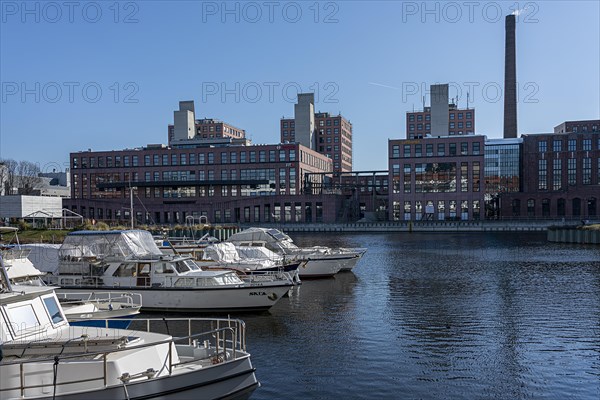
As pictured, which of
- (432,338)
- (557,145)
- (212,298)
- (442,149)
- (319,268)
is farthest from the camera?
(557,145)

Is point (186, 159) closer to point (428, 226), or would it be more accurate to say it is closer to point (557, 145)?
point (428, 226)

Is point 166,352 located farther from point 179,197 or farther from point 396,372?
point 179,197

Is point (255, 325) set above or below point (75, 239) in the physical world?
below

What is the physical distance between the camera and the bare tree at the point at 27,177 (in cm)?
14657

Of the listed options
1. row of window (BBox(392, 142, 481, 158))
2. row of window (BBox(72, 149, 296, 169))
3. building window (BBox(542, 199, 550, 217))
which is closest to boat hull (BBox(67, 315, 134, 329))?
row of window (BBox(392, 142, 481, 158))

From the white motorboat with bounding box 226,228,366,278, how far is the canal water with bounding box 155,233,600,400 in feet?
4.46

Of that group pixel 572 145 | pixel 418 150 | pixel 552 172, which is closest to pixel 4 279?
pixel 418 150

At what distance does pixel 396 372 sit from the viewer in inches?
824

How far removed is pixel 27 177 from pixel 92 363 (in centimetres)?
15633

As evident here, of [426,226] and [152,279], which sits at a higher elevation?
[152,279]

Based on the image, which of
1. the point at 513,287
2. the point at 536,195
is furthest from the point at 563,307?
the point at 536,195

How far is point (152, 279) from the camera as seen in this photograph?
3152 centimetres

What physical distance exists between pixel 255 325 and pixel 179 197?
12839 centimetres

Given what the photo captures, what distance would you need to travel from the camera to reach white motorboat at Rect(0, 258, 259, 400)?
46.4ft
